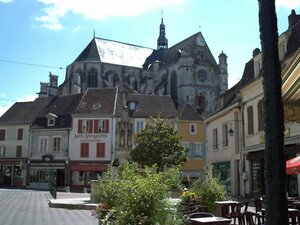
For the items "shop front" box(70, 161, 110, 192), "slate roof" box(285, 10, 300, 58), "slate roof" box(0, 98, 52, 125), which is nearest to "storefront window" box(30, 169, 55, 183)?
"shop front" box(70, 161, 110, 192)

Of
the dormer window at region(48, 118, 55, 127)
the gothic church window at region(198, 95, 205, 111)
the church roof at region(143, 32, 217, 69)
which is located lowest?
the dormer window at region(48, 118, 55, 127)

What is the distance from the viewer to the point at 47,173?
148 ft

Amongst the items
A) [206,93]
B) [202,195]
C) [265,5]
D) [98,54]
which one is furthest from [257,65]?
[98,54]

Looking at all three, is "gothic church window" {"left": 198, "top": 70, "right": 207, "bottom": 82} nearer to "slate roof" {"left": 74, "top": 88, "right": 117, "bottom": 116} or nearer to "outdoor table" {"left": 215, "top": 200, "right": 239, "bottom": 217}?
"slate roof" {"left": 74, "top": 88, "right": 117, "bottom": 116}

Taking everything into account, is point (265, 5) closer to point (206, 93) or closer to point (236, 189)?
point (236, 189)

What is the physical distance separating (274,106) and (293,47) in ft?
55.6

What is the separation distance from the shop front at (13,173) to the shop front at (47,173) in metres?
1.16

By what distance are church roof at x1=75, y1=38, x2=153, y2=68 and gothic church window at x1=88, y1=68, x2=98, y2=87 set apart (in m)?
2.16

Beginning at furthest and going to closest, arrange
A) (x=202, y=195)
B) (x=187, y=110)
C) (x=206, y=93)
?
(x=206, y=93)
(x=187, y=110)
(x=202, y=195)

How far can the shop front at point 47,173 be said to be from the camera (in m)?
44.6

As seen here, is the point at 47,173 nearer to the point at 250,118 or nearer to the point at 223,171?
the point at 223,171

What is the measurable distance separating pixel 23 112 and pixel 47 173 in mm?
9623

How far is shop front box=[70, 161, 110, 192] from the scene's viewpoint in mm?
43281

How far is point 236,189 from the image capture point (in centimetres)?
Answer: 2455
